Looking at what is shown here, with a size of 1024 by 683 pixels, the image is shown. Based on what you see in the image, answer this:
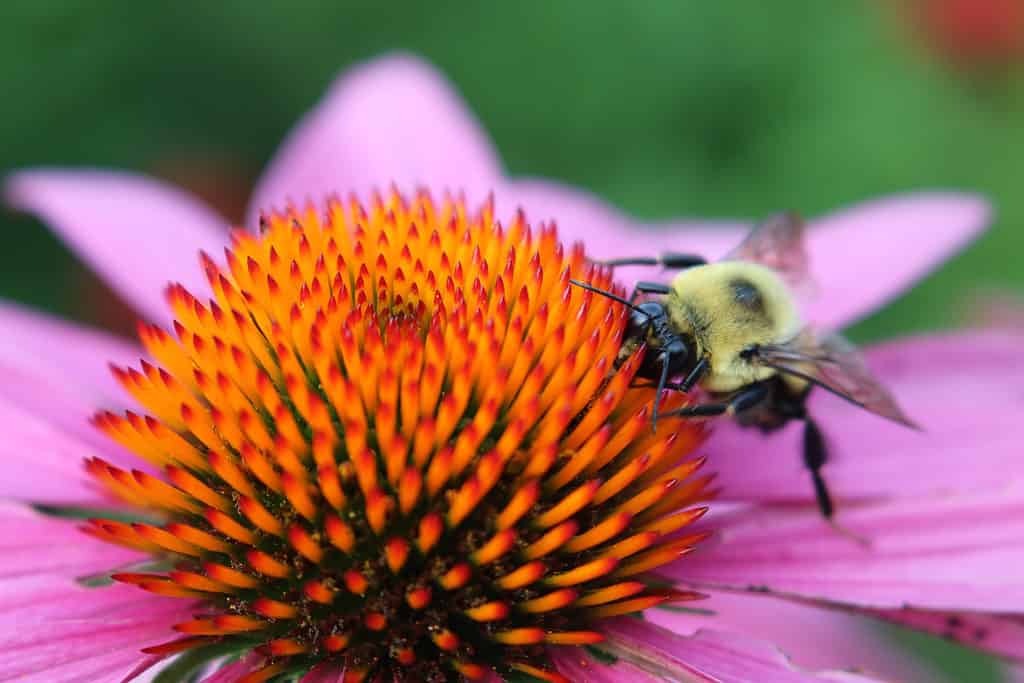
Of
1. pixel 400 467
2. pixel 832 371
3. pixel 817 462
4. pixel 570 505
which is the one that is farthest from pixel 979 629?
pixel 400 467

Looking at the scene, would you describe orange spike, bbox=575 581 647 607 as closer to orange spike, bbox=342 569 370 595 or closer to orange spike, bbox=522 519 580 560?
orange spike, bbox=522 519 580 560

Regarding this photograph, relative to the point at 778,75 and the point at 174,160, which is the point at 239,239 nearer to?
the point at 174,160

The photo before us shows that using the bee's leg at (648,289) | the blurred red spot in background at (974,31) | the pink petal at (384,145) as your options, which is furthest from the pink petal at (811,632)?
the blurred red spot in background at (974,31)

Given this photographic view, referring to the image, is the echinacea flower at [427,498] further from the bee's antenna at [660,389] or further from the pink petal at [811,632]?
the pink petal at [811,632]

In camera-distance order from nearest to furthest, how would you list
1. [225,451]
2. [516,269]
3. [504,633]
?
[504,633]
[225,451]
[516,269]

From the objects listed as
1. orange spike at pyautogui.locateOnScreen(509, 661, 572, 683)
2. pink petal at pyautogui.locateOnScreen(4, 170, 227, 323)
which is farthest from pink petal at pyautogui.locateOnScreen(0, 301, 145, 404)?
orange spike at pyautogui.locateOnScreen(509, 661, 572, 683)

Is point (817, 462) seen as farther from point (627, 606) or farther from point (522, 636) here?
point (522, 636)

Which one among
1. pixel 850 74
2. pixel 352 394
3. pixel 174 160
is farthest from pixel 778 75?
pixel 352 394
